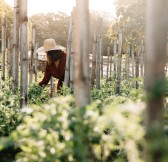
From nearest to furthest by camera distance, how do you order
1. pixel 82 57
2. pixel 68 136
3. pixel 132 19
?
pixel 68 136, pixel 82 57, pixel 132 19

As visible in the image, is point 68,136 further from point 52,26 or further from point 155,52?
point 52,26

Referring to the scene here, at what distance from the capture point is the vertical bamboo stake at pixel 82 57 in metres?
2.41

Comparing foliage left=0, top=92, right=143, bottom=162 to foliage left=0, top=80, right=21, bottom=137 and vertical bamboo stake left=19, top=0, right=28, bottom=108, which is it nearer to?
foliage left=0, top=80, right=21, bottom=137

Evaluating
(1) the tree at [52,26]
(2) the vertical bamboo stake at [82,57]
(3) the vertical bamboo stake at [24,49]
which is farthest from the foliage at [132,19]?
(1) the tree at [52,26]

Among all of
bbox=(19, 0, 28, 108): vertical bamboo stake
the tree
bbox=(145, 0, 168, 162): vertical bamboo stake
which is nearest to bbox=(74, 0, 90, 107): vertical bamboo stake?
bbox=(145, 0, 168, 162): vertical bamboo stake

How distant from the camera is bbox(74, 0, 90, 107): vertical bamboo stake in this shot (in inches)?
94.9

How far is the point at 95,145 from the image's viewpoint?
2.26m

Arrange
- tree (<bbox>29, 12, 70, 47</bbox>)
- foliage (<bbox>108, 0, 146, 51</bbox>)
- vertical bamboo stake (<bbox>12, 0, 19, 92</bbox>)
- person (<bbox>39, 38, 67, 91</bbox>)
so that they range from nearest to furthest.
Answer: vertical bamboo stake (<bbox>12, 0, 19, 92</bbox>)
person (<bbox>39, 38, 67, 91</bbox>)
foliage (<bbox>108, 0, 146, 51</bbox>)
tree (<bbox>29, 12, 70, 47</bbox>)

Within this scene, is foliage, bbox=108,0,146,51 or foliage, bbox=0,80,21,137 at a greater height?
foliage, bbox=108,0,146,51

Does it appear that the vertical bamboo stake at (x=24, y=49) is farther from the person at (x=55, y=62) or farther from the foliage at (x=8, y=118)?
the person at (x=55, y=62)

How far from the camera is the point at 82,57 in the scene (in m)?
2.44

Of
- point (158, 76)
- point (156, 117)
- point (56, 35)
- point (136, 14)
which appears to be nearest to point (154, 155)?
point (156, 117)

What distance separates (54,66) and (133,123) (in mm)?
6306

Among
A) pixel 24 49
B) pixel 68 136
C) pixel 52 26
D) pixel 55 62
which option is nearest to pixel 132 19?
pixel 55 62
